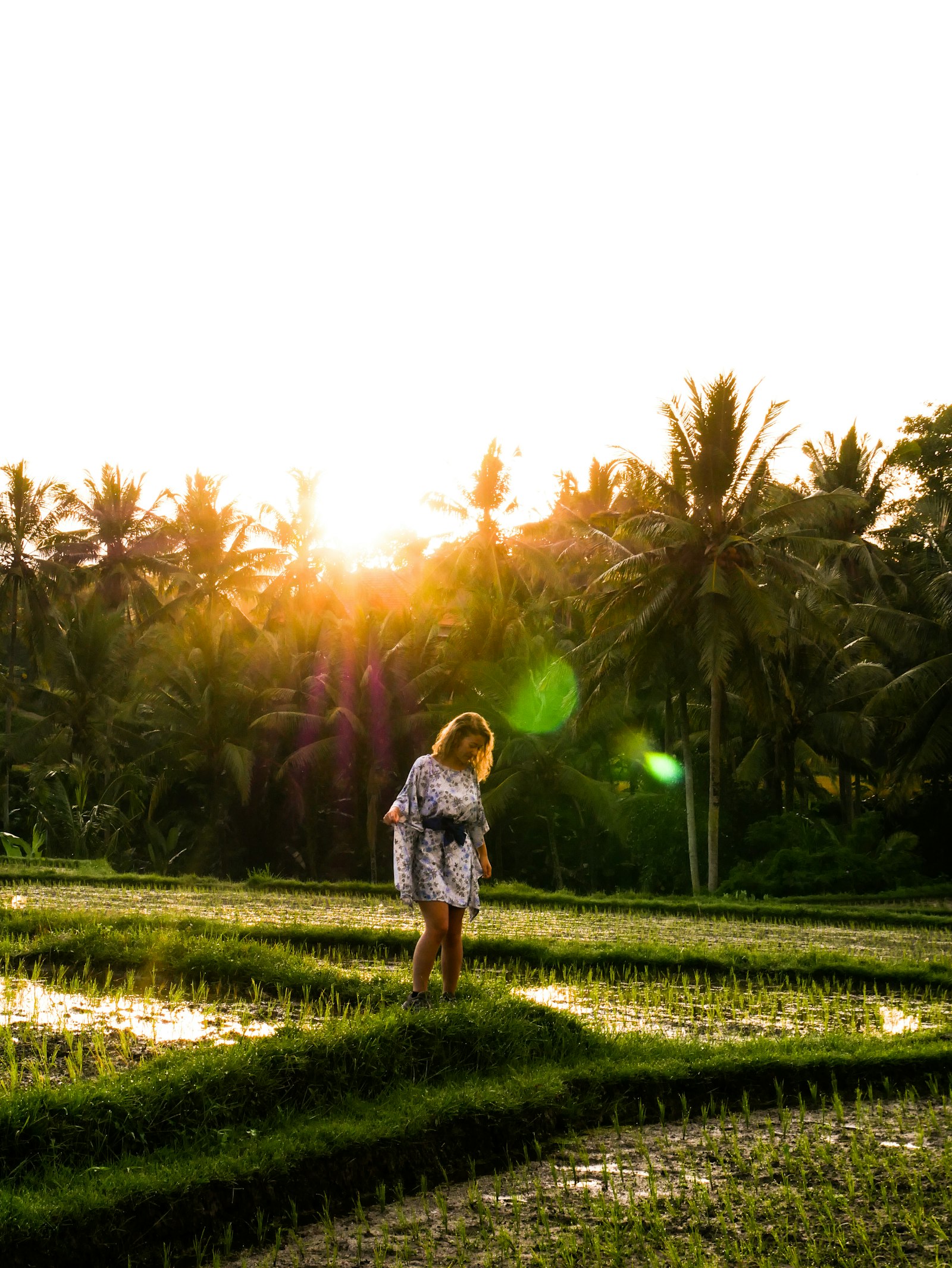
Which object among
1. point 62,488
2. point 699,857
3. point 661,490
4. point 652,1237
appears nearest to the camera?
point 652,1237

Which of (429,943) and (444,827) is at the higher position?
(444,827)

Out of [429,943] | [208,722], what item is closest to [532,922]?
[429,943]

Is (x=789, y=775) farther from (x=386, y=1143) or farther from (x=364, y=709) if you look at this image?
(x=386, y=1143)

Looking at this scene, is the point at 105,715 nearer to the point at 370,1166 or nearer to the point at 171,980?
the point at 171,980

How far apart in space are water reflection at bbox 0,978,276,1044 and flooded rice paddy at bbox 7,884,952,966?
3.65 meters

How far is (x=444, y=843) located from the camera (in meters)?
5.92

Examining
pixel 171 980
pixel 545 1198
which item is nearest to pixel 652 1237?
Result: pixel 545 1198

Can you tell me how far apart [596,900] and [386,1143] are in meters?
12.9

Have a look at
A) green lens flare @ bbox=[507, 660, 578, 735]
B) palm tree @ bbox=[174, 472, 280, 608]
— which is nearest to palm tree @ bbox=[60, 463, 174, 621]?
palm tree @ bbox=[174, 472, 280, 608]

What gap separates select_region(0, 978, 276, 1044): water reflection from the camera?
575cm

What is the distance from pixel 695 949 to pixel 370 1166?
19.9ft

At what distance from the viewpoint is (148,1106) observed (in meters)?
4.04

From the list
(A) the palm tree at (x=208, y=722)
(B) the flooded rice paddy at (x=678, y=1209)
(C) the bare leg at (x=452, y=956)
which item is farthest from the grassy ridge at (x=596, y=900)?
(B) the flooded rice paddy at (x=678, y=1209)

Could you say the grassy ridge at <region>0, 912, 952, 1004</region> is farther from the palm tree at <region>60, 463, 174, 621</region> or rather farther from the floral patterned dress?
the palm tree at <region>60, 463, 174, 621</region>
